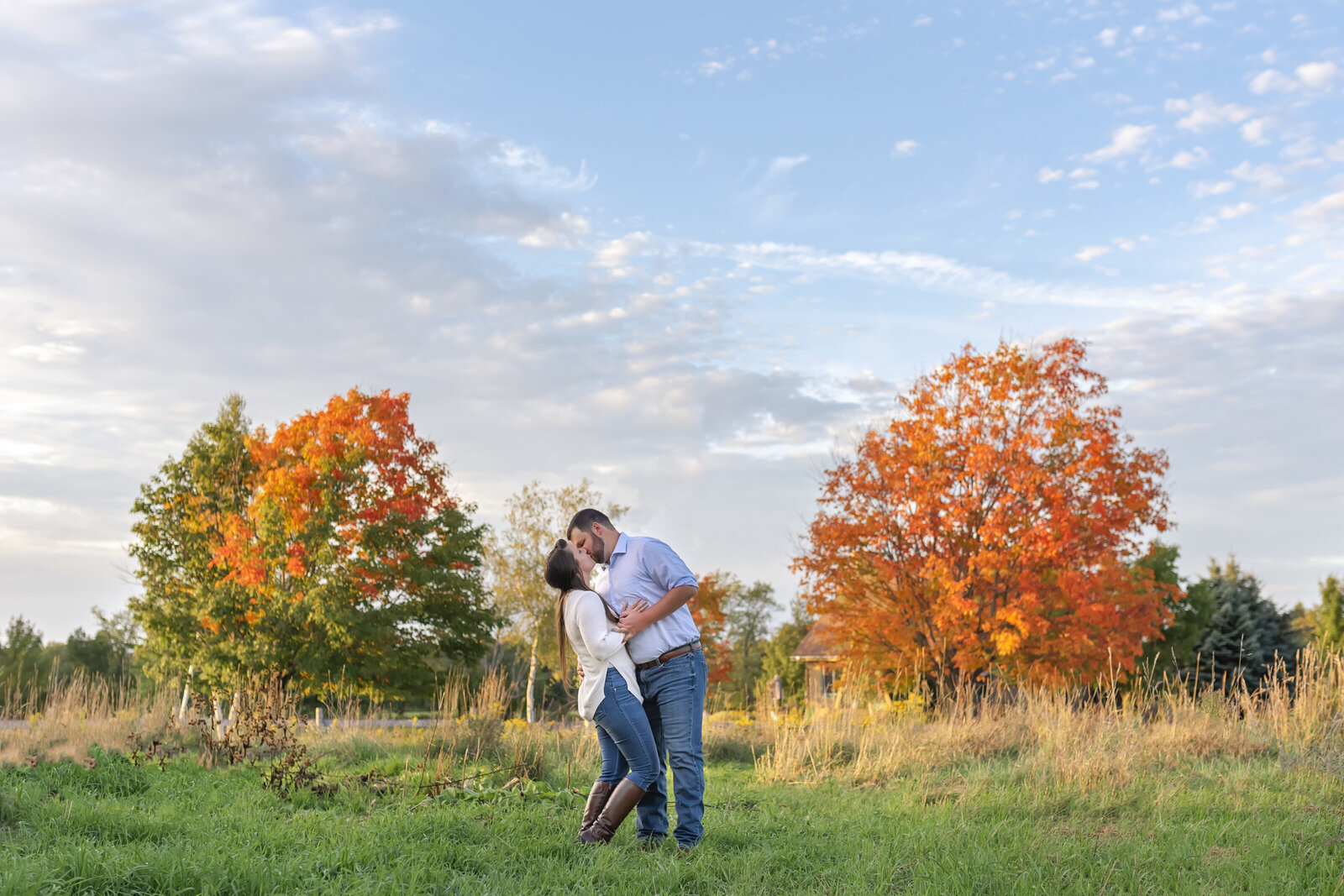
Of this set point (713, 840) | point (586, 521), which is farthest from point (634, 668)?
point (713, 840)

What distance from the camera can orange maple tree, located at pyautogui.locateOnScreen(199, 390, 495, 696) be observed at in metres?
19.4

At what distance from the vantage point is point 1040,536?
1455 cm

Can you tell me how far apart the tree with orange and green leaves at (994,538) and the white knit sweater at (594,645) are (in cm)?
1088

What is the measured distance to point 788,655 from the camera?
4347 cm

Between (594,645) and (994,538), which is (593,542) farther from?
(994,538)

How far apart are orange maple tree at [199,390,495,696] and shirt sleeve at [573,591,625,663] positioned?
49.6 ft

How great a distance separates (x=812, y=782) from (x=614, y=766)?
3.53 metres

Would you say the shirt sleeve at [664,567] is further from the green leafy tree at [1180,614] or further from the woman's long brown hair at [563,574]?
the green leafy tree at [1180,614]

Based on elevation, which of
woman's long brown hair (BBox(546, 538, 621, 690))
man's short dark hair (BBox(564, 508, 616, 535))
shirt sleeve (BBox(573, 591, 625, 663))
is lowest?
shirt sleeve (BBox(573, 591, 625, 663))

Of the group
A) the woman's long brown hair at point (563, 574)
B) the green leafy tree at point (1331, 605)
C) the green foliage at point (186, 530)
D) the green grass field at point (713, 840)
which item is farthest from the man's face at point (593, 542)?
the green leafy tree at point (1331, 605)

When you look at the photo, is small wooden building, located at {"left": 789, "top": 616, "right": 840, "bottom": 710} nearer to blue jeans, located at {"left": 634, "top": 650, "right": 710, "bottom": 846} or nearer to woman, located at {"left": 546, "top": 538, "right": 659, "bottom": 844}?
blue jeans, located at {"left": 634, "top": 650, "right": 710, "bottom": 846}

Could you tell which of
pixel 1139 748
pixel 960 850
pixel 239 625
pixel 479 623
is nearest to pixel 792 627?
pixel 479 623

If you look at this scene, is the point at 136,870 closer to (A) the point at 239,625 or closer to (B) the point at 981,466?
(B) the point at 981,466

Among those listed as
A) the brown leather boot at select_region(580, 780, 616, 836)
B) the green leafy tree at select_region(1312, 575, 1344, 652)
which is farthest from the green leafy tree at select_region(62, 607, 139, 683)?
the green leafy tree at select_region(1312, 575, 1344, 652)
